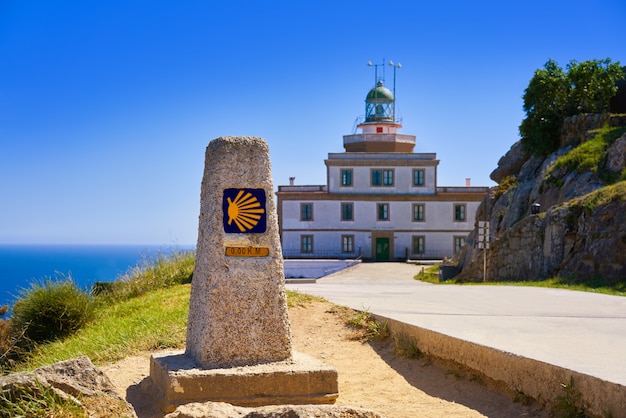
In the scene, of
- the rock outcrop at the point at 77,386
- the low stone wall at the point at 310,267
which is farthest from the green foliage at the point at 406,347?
the low stone wall at the point at 310,267

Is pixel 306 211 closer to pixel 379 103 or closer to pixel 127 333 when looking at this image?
pixel 379 103

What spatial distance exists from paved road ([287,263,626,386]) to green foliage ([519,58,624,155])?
621 inches

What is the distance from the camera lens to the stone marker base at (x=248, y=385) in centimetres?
609

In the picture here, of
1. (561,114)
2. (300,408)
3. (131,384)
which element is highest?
(561,114)

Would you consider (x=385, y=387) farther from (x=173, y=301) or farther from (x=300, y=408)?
(x=173, y=301)

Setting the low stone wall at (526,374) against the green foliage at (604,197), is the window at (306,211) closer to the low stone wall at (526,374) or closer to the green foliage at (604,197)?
the green foliage at (604,197)

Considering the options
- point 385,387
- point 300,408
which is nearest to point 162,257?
point 385,387

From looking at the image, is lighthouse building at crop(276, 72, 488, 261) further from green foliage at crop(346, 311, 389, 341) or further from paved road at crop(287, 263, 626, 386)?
green foliage at crop(346, 311, 389, 341)

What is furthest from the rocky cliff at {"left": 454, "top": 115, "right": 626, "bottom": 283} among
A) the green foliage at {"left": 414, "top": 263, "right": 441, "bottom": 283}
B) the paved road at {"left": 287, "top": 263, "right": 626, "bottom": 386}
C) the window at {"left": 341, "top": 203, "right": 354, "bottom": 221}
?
the window at {"left": 341, "top": 203, "right": 354, "bottom": 221}

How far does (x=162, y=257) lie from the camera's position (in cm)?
1923

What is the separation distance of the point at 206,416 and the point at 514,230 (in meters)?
20.3

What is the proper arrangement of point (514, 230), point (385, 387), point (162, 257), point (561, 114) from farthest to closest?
1. point (561, 114)
2. point (514, 230)
3. point (162, 257)
4. point (385, 387)

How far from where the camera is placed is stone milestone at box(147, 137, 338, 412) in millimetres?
6309

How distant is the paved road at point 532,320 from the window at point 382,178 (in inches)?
1412
